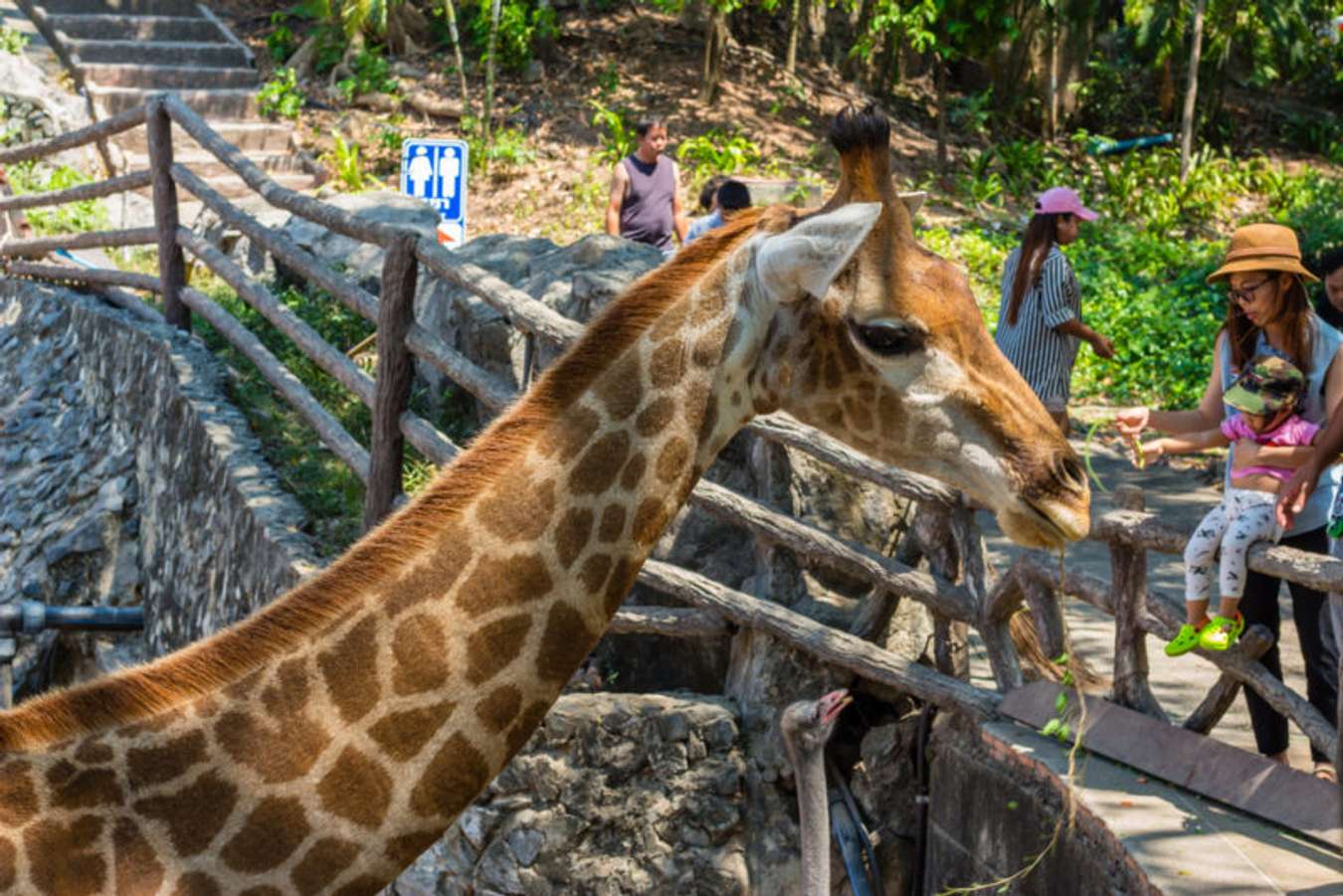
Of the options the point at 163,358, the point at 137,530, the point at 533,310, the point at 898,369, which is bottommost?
the point at 137,530

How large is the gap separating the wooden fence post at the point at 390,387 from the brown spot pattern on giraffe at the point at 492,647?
3.52m

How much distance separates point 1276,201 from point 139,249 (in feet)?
39.9

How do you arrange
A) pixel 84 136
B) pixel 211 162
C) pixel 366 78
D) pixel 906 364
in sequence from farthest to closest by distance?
pixel 366 78
pixel 211 162
pixel 84 136
pixel 906 364

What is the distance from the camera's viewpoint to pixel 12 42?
688 inches

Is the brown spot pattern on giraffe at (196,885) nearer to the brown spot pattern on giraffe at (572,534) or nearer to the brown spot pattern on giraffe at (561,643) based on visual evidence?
the brown spot pattern on giraffe at (561,643)

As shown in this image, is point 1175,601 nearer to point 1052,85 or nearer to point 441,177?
point 441,177

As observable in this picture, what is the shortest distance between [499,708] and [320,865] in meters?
0.43

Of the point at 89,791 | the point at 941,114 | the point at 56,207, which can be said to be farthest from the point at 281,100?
the point at 89,791

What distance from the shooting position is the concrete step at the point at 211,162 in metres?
16.4

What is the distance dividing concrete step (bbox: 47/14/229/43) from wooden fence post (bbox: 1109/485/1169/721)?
16.0 meters

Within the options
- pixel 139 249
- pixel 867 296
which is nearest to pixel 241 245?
pixel 139 249

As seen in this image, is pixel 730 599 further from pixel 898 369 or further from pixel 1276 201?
pixel 1276 201

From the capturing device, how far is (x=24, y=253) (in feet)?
37.5

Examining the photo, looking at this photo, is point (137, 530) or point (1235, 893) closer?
point (1235, 893)
